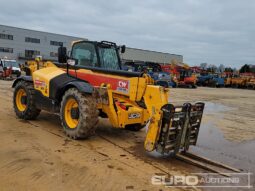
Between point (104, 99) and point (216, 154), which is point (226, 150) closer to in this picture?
point (216, 154)

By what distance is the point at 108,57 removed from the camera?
8555 mm

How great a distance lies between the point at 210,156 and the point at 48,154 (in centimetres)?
326

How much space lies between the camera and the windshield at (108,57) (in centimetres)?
834

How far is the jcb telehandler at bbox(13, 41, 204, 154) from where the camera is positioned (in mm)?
6055

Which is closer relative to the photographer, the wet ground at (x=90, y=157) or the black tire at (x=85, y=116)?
the wet ground at (x=90, y=157)

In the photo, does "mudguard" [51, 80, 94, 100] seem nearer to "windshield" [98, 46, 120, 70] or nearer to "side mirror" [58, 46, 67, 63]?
"side mirror" [58, 46, 67, 63]

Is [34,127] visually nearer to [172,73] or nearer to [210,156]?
[210,156]

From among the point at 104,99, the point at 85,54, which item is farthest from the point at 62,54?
the point at 104,99

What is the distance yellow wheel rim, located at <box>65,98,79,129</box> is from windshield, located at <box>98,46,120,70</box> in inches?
53.5

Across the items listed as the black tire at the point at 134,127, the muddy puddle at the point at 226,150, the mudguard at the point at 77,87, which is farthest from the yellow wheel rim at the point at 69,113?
the muddy puddle at the point at 226,150

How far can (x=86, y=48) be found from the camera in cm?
847

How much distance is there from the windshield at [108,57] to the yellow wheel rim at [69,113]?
1358 mm

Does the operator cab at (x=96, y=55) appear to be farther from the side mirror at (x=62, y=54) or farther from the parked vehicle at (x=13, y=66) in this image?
the parked vehicle at (x=13, y=66)

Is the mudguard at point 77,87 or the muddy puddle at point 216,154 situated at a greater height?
the mudguard at point 77,87
